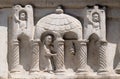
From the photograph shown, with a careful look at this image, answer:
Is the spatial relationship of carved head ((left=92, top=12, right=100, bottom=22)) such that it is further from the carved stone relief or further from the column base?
the column base

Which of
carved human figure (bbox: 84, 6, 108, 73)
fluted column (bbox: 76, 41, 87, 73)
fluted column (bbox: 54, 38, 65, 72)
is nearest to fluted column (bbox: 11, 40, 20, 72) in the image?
fluted column (bbox: 54, 38, 65, 72)

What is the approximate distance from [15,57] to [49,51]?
0.50 m

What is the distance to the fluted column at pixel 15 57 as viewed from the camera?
9.05 meters

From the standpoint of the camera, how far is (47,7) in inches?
365

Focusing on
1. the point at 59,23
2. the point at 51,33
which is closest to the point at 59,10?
the point at 59,23

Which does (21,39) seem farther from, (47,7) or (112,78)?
(112,78)

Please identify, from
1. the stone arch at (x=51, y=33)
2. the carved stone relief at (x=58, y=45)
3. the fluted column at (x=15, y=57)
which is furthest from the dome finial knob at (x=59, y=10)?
the fluted column at (x=15, y=57)

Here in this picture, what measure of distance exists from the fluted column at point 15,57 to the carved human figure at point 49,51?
41cm

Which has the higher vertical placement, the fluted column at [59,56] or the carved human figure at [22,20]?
the carved human figure at [22,20]

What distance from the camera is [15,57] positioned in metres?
9.06

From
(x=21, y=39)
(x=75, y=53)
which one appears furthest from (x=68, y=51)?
(x=21, y=39)

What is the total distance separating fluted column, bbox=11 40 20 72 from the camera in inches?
356

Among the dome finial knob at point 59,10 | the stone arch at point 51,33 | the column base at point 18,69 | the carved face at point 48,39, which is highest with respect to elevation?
the dome finial knob at point 59,10

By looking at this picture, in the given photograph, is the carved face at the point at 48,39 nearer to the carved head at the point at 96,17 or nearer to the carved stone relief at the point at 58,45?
the carved stone relief at the point at 58,45
